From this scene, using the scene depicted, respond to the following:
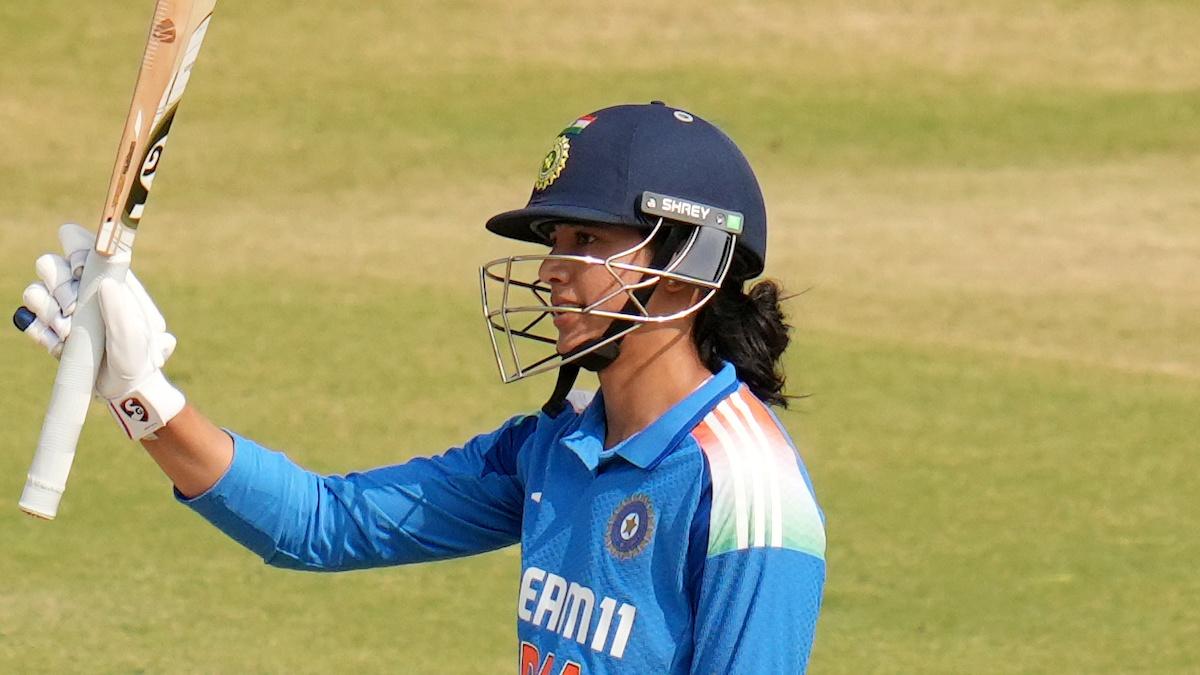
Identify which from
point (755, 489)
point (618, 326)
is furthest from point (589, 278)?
point (755, 489)

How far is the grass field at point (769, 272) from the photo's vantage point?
6.71 m

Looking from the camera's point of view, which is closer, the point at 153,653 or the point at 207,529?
the point at 153,653

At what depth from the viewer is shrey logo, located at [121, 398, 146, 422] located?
139 inches

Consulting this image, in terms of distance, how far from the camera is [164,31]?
357cm

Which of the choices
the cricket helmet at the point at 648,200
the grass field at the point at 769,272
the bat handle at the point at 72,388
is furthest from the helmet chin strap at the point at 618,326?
the grass field at the point at 769,272

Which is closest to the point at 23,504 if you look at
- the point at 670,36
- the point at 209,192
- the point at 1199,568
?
the point at 1199,568

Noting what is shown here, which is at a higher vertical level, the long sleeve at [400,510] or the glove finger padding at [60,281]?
the glove finger padding at [60,281]

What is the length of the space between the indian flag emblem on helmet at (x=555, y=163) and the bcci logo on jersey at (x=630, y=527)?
59 centimetres

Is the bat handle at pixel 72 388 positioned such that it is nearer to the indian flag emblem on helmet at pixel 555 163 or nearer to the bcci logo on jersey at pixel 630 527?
the indian flag emblem on helmet at pixel 555 163

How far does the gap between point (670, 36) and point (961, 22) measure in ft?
7.15

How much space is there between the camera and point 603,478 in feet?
11.3

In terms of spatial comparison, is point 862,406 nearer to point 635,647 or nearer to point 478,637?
point 478,637

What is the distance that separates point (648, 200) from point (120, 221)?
3.12ft

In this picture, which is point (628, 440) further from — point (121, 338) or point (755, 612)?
point (121, 338)
